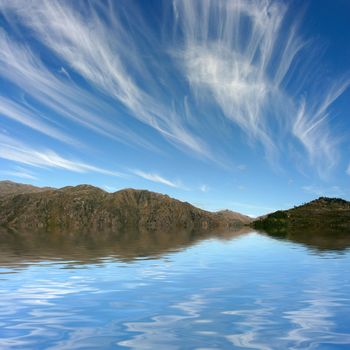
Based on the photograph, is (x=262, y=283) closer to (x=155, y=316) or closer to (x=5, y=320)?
(x=155, y=316)

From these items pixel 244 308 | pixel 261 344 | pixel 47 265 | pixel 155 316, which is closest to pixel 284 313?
pixel 244 308

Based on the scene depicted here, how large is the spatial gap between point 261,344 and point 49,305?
16.0 m

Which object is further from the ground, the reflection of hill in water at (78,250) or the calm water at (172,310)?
the reflection of hill in water at (78,250)

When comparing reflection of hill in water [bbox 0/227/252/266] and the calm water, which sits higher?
reflection of hill in water [bbox 0/227/252/266]

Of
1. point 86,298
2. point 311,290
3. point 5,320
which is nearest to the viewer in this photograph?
point 5,320

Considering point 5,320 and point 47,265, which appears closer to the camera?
point 5,320

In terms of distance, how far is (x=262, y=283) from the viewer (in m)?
36.8

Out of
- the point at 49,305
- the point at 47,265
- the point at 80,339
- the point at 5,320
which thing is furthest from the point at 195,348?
the point at 47,265

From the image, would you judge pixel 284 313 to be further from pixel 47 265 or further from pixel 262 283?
pixel 47 265

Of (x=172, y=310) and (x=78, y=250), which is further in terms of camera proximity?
(x=78, y=250)

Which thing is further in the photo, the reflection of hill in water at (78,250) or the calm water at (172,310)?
the reflection of hill in water at (78,250)

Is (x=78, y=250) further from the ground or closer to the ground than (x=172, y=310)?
further from the ground

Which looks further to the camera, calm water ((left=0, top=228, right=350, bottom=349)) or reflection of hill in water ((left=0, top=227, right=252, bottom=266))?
reflection of hill in water ((left=0, top=227, right=252, bottom=266))

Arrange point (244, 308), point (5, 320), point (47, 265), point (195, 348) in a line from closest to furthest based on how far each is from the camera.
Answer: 1. point (195, 348)
2. point (5, 320)
3. point (244, 308)
4. point (47, 265)
